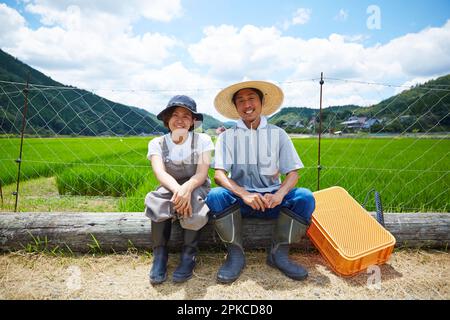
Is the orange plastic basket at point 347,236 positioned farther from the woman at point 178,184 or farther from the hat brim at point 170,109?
the hat brim at point 170,109

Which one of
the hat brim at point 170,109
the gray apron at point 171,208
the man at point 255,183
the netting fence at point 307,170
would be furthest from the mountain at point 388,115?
the gray apron at point 171,208

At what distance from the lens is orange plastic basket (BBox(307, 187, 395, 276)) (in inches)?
72.6

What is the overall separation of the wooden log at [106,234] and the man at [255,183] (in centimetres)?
20

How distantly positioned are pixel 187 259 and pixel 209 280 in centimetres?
22

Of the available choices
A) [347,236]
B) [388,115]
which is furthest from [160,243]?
[388,115]

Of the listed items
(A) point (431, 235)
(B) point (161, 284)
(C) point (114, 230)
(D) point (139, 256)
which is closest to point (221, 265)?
(B) point (161, 284)

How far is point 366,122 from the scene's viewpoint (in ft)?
12.1

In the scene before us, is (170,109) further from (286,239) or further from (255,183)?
(286,239)

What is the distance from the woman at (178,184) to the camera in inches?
72.7

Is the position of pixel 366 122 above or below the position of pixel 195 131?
above

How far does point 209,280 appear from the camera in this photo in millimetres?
1856

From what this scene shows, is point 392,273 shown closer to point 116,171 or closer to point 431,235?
point 431,235
